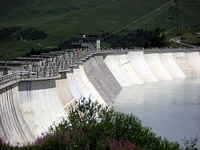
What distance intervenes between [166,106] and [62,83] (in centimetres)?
1689

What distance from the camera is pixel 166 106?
49531mm

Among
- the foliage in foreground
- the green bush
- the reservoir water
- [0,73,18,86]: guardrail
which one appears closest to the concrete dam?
[0,73,18,86]: guardrail

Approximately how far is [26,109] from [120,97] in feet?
87.9

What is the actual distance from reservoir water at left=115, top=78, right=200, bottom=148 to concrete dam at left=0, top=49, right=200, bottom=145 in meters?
2.30

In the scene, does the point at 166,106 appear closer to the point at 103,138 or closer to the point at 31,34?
the point at 103,138

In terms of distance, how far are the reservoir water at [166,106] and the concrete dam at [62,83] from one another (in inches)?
90.6

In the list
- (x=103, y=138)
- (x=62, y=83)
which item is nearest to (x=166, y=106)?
(x=62, y=83)

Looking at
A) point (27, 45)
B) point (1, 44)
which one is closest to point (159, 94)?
point (27, 45)

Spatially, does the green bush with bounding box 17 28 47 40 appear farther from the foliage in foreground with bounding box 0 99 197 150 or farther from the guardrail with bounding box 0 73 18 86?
the foliage in foreground with bounding box 0 99 197 150

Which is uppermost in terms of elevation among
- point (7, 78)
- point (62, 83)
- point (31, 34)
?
point (31, 34)

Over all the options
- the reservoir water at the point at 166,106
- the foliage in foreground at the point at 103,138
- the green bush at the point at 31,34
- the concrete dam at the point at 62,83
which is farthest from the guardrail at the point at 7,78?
the green bush at the point at 31,34

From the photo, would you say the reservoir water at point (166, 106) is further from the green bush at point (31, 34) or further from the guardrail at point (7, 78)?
the green bush at point (31, 34)

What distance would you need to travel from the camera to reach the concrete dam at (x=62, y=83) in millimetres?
26109

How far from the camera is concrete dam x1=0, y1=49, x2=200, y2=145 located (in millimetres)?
26109
